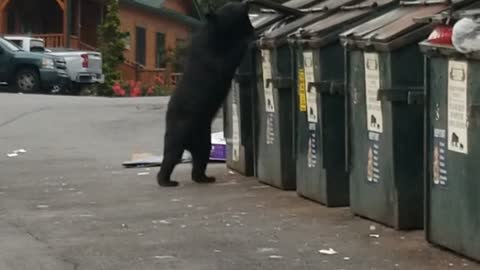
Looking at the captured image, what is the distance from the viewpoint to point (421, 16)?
26.5 ft

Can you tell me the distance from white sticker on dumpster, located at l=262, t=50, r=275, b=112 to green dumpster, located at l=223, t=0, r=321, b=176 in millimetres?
337

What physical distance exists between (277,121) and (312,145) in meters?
0.95

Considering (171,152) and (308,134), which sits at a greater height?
(308,134)

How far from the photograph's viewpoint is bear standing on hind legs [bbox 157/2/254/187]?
34.6 ft

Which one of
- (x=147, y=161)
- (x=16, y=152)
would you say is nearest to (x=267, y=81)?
(x=147, y=161)

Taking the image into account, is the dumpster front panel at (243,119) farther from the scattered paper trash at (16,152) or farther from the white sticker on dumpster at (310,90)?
the scattered paper trash at (16,152)

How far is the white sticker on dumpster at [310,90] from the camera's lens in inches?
372

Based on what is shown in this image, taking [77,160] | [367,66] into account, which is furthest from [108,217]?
[77,160]

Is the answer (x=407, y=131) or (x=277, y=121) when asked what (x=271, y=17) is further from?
(x=407, y=131)

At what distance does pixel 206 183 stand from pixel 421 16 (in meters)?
3.86

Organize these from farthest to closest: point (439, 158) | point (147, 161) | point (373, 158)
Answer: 1. point (147, 161)
2. point (373, 158)
3. point (439, 158)

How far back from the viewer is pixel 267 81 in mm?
10586

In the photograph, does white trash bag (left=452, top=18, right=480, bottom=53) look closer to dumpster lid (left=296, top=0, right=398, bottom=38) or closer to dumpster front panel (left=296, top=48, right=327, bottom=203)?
dumpster lid (left=296, top=0, right=398, bottom=38)

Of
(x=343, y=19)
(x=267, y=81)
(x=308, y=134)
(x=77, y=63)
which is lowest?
(x=308, y=134)
